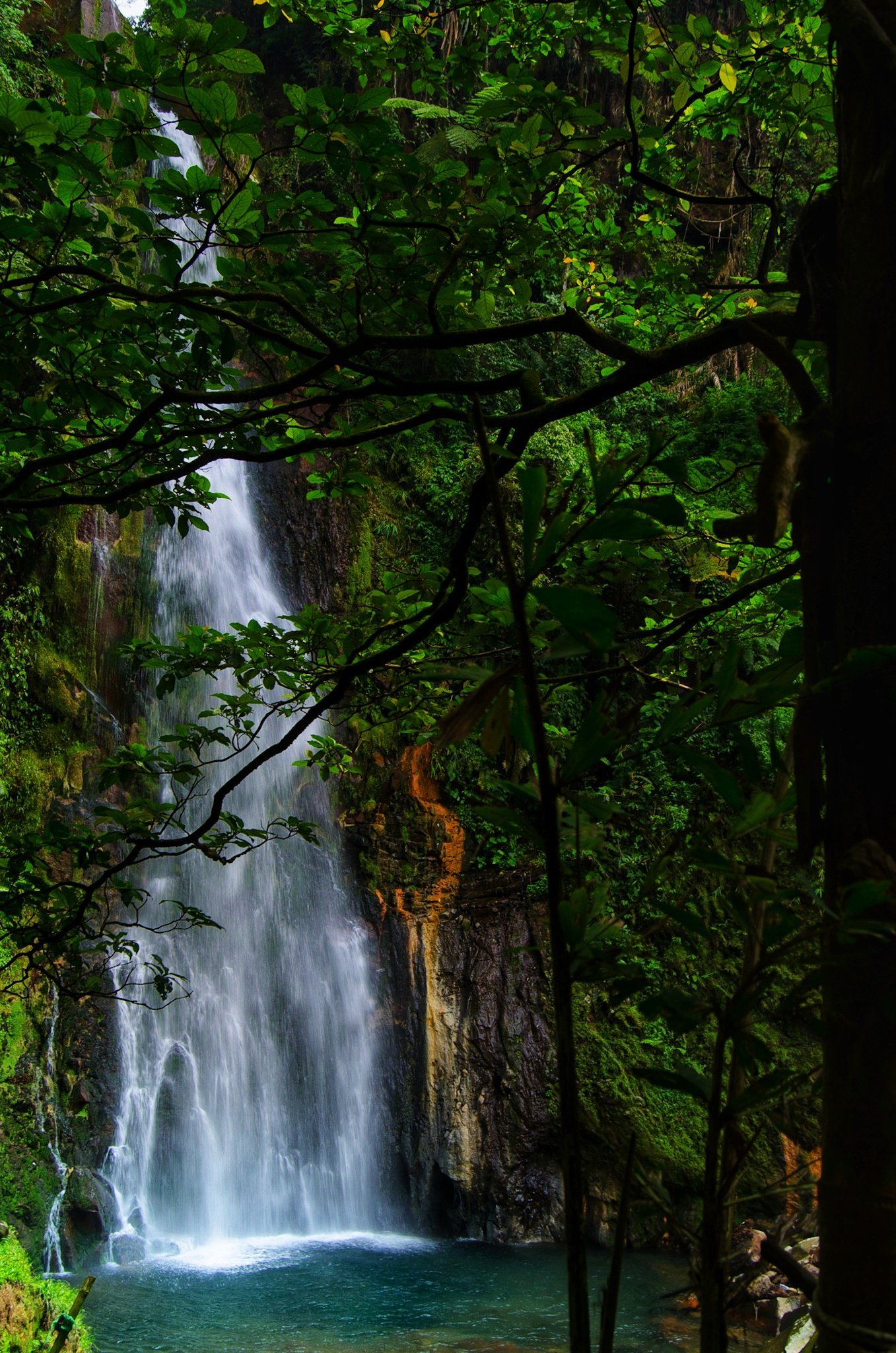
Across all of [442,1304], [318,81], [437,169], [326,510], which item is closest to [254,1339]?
[442,1304]

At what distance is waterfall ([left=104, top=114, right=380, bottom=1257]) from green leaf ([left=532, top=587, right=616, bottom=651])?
→ 7.20 m

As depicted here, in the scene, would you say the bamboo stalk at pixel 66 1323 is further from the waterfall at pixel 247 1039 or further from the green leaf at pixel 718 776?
the green leaf at pixel 718 776

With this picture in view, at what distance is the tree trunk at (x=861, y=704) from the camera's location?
0.73 m

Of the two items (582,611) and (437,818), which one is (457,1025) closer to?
(437,818)

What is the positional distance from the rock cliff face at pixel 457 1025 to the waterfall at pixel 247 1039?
370 millimetres

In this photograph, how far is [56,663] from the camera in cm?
832

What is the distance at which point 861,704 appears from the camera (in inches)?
31.9

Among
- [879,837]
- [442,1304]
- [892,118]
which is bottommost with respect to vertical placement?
[442,1304]

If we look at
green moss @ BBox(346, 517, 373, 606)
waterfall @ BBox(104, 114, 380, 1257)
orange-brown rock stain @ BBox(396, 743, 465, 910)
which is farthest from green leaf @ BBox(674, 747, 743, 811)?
green moss @ BBox(346, 517, 373, 606)

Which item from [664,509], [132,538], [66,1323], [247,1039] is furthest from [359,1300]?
[664,509]

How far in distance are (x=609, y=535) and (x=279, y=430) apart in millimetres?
2043

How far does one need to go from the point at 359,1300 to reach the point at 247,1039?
2.70 m

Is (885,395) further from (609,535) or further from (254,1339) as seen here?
(254,1339)

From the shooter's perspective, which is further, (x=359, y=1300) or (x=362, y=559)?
(x=362, y=559)
